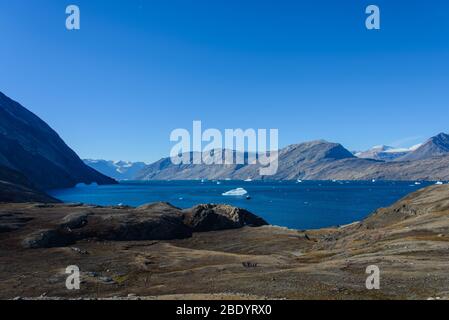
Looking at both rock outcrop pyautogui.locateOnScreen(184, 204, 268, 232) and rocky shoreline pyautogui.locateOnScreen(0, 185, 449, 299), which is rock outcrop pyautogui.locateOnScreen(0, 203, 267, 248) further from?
rocky shoreline pyautogui.locateOnScreen(0, 185, 449, 299)

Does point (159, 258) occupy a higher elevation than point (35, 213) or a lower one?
lower

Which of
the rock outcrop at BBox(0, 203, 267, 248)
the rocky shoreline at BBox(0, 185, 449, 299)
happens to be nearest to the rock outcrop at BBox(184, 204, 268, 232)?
the rock outcrop at BBox(0, 203, 267, 248)

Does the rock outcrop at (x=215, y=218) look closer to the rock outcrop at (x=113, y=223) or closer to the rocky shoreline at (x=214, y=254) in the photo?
the rock outcrop at (x=113, y=223)

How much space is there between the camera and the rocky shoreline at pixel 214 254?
133 feet

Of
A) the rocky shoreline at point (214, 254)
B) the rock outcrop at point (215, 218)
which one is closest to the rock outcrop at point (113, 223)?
the rock outcrop at point (215, 218)

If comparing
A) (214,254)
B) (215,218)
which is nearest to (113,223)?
(215,218)

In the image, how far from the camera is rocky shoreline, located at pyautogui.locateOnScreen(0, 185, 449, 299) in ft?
133

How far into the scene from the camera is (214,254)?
233 ft

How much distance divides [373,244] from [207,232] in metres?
42.2

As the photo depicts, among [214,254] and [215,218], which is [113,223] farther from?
[214,254]

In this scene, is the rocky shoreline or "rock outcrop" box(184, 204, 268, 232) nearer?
the rocky shoreline

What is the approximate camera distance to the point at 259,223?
109m

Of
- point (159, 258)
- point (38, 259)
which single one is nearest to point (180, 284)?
point (159, 258)
